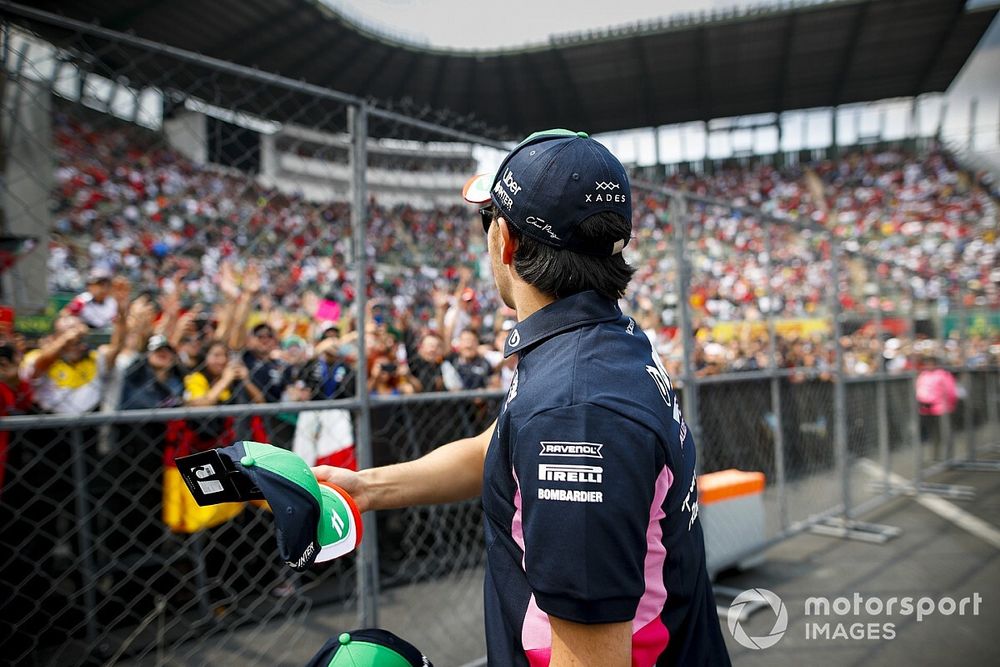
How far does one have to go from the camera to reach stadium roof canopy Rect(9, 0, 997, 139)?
21516 mm

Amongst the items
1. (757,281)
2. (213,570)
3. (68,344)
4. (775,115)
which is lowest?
(213,570)

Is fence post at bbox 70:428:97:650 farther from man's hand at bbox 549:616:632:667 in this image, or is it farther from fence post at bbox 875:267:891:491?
fence post at bbox 875:267:891:491

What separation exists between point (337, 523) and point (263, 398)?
3168mm

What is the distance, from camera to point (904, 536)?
19.9ft

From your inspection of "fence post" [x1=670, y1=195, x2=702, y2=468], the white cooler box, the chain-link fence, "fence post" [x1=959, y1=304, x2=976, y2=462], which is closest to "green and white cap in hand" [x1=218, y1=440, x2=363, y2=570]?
the chain-link fence

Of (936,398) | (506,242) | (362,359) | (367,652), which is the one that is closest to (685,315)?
(362,359)

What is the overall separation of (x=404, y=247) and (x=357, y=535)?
755cm

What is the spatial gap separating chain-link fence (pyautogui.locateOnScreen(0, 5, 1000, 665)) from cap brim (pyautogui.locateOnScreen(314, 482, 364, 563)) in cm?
121

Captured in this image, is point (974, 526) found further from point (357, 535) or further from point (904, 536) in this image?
point (357, 535)

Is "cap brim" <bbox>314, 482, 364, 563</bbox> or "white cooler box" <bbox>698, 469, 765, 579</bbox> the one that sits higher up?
"cap brim" <bbox>314, 482, 364, 563</bbox>

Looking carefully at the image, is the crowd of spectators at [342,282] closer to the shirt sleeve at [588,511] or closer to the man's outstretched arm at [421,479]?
the man's outstretched arm at [421,479]

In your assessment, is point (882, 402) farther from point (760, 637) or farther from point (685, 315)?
point (760, 637)

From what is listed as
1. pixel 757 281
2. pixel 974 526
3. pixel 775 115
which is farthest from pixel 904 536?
pixel 775 115

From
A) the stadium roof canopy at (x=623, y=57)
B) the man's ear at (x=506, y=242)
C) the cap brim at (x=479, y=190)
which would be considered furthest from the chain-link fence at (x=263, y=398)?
the stadium roof canopy at (x=623, y=57)
